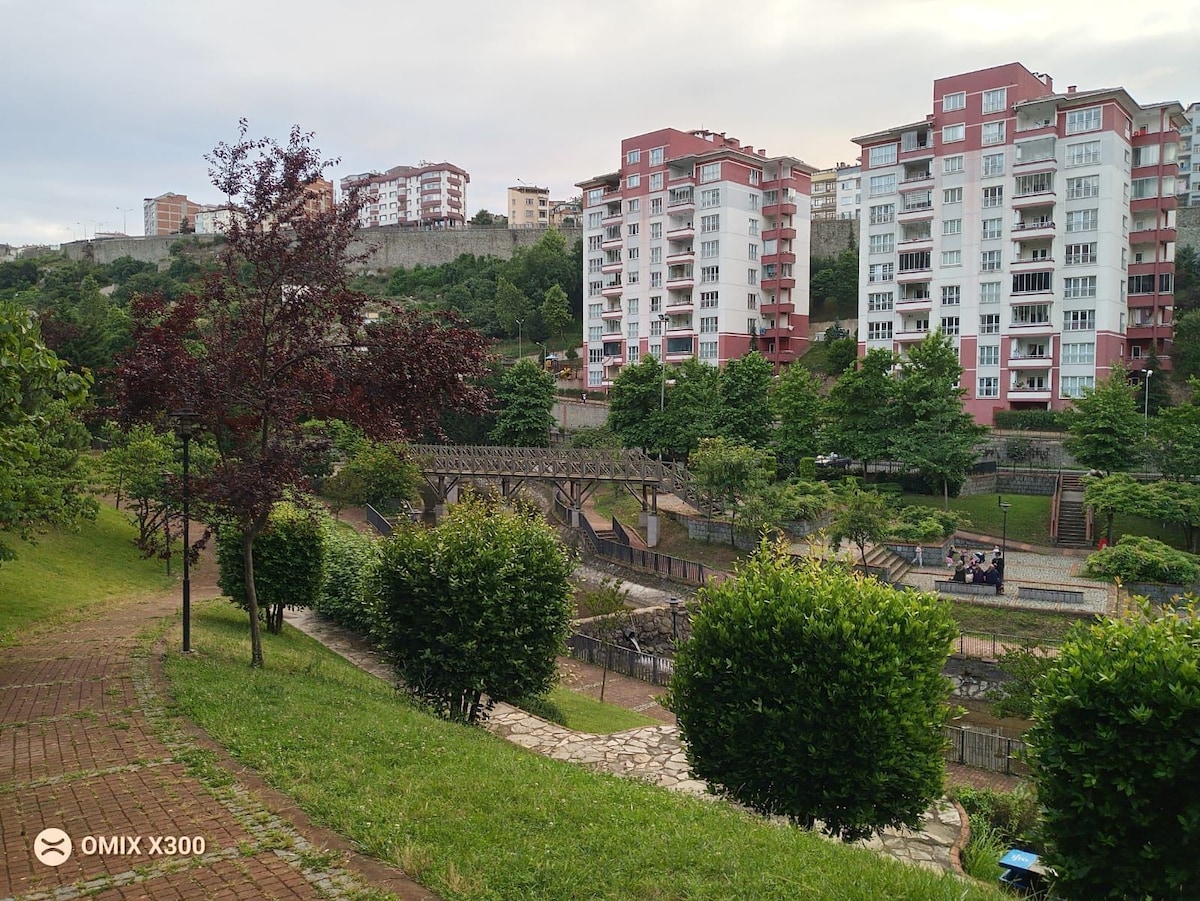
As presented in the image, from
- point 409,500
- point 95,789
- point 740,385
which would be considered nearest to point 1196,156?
point 740,385

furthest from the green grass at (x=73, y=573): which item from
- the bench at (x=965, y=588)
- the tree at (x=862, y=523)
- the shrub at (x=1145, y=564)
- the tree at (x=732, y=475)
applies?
the shrub at (x=1145, y=564)

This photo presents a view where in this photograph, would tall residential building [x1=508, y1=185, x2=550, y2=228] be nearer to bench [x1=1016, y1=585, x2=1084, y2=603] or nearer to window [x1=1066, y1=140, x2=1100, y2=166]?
window [x1=1066, y1=140, x2=1100, y2=166]

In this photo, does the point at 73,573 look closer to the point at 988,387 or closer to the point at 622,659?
the point at 622,659

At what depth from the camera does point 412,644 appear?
46.3ft

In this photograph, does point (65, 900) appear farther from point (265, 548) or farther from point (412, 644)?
point (265, 548)

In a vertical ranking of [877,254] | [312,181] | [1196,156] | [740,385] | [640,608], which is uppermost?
[1196,156]

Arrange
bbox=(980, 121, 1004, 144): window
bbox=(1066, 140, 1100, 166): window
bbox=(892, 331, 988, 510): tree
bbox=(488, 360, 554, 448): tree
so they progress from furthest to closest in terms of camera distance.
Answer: bbox=(488, 360, 554, 448): tree, bbox=(980, 121, 1004, 144): window, bbox=(1066, 140, 1100, 166): window, bbox=(892, 331, 988, 510): tree

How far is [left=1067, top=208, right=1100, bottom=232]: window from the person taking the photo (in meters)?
46.0

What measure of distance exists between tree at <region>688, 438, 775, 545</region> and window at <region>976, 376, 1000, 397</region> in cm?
2090

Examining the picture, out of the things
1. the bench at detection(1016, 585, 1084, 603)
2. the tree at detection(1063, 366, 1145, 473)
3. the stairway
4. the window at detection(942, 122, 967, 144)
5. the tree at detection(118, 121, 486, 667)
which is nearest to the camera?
the tree at detection(118, 121, 486, 667)

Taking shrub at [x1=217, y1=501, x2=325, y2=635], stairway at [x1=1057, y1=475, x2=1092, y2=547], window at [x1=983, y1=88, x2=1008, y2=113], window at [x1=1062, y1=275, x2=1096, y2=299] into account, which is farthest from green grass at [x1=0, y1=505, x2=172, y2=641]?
window at [x1=983, y1=88, x2=1008, y2=113]

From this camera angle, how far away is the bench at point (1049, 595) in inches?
1014

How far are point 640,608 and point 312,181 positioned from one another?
18320 mm

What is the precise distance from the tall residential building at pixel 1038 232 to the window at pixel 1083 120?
62mm
